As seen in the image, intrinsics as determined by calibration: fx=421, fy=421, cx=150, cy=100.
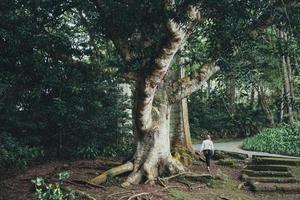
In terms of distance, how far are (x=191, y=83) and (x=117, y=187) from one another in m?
3.86

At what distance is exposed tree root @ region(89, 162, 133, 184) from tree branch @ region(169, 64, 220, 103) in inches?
95.4

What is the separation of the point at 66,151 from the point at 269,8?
10.1 meters

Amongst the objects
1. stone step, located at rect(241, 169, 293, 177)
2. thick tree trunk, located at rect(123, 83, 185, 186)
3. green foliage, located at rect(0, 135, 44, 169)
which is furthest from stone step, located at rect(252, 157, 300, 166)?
green foliage, located at rect(0, 135, 44, 169)

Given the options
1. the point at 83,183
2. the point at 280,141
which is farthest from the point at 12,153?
the point at 280,141

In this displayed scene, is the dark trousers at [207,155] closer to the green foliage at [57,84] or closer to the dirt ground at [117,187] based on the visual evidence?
the dirt ground at [117,187]

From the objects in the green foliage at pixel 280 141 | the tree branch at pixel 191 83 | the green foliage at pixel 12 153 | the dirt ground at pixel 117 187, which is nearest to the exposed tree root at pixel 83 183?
the dirt ground at pixel 117 187

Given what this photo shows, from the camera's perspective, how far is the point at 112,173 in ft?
41.5

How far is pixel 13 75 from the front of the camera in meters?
8.69

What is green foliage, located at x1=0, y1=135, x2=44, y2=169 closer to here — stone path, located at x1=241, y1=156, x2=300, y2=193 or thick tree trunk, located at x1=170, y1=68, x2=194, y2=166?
thick tree trunk, located at x1=170, y1=68, x2=194, y2=166

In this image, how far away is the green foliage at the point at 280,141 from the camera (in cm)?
2135

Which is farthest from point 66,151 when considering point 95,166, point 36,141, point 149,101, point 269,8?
point 269,8

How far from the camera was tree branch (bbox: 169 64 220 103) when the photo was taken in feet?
42.2

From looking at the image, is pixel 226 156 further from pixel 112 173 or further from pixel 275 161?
pixel 112 173

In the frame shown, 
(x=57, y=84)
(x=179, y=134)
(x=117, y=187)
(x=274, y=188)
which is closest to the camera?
(x=117, y=187)
